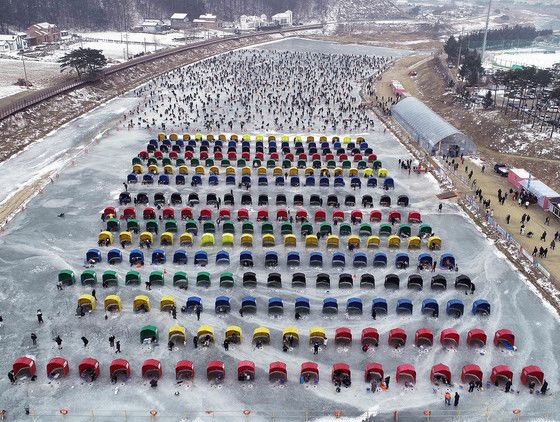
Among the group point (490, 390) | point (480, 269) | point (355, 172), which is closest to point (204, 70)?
point (355, 172)

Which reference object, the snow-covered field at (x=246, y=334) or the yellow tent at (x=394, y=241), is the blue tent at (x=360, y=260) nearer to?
the snow-covered field at (x=246, y=334)

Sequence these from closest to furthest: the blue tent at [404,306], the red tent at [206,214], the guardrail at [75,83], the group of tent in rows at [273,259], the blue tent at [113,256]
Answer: the blue tent at [404,306] → the blue tent at [113,256] → the group of tent in rows at [273,259] → the red tent at [206,214] → the guardrail at [75,83]

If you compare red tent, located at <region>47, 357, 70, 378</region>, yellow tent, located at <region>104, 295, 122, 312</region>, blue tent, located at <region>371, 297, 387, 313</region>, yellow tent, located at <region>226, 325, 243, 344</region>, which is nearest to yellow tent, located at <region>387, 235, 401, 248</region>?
blue tent, located at <region>371, 297, 387, 313</region>

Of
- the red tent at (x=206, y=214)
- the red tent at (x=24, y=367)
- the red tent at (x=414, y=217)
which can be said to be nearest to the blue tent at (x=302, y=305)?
the red tent at (x=206, y=214)

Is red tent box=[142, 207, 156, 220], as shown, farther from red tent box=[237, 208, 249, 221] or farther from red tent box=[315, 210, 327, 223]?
red tent box=[315, 210, 327, 223]

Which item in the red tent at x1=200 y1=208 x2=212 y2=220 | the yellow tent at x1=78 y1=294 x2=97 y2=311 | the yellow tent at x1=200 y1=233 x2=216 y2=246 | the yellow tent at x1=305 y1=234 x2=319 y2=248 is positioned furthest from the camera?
the red tent at x1=200 y1=208 x2=212 y2=220

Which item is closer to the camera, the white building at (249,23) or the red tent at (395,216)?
the red tent at (395,216)

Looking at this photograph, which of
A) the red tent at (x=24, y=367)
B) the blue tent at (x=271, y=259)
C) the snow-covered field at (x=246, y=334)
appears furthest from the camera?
the blue tent at (x=271, y=259)
